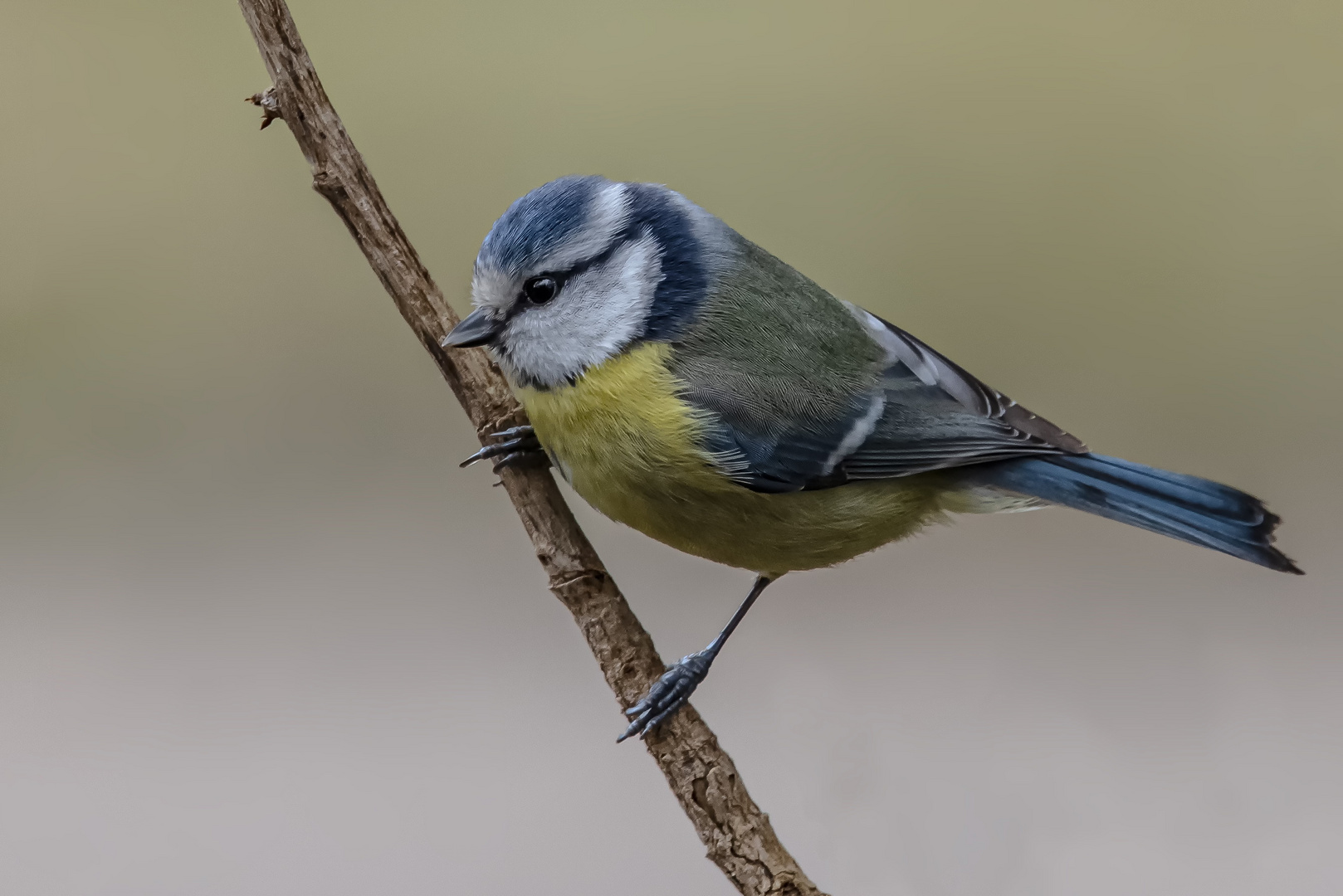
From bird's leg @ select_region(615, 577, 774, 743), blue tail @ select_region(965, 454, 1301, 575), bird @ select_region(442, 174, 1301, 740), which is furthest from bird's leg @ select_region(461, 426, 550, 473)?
blue tail @ select_region(965, 454, 1301, 575)

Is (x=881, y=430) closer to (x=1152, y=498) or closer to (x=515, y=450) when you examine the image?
(x=1152, y=498)

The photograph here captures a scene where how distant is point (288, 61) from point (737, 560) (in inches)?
25.1

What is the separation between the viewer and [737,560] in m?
1.03

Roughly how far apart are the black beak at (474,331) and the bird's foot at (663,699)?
0.37m

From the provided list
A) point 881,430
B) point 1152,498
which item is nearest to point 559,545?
point 881,430

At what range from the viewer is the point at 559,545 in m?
1.00

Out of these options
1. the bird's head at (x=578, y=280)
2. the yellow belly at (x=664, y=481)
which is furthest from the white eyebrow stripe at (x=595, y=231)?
the yellow belly at (x=664, y=481)

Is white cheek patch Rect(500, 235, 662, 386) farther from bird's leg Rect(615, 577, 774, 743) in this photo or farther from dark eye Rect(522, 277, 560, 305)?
bird's leg Rect(615, 577, 774, 743)

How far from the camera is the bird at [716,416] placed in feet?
3.15

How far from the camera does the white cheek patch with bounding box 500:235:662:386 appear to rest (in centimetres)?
98

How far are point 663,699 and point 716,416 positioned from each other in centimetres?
28

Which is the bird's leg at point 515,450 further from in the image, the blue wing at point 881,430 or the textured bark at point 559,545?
the blue wing at point 881,430

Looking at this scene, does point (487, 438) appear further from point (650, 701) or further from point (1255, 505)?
point (1255, 505)

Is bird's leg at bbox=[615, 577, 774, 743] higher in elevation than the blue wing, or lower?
lower
